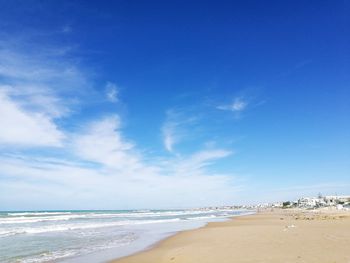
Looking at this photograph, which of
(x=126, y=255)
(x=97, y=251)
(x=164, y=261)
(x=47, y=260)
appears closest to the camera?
(x=164, y=261)

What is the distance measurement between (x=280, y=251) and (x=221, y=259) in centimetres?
218

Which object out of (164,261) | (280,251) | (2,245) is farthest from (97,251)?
(280,251)

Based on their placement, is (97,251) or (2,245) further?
(2,245)

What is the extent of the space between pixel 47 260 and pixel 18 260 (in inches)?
46.8

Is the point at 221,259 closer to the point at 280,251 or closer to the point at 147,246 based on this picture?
the point at 280,251

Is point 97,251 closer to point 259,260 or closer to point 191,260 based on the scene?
point 191,260

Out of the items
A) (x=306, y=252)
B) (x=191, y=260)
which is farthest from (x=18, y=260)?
(x=306, y=252)

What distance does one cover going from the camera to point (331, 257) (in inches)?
418

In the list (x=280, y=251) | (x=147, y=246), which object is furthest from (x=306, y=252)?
(x=147, y=246)

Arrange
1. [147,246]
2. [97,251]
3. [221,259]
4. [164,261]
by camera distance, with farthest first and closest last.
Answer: [147,246] < [97,251] < [164,261] < [221,259]

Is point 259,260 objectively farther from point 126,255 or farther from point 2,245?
point 2,245

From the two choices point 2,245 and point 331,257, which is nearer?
point 331,257

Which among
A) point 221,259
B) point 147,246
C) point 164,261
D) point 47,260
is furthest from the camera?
point 147,246

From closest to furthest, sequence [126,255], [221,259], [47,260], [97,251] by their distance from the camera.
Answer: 1. [221,259]
2. [47,260]
3. [126,255]
4. [97,251]
